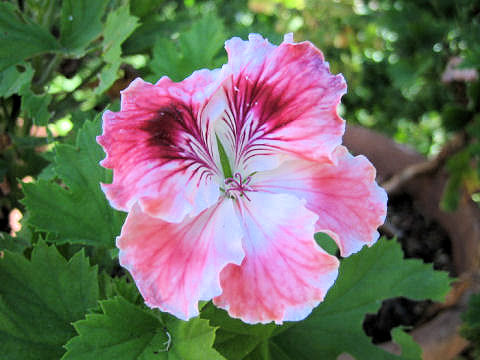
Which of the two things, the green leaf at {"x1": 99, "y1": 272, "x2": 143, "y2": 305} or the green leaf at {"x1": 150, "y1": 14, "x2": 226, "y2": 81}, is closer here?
the green leaf at {"x1": 99, "y1": 272, "x2": 143, "y2": 305}

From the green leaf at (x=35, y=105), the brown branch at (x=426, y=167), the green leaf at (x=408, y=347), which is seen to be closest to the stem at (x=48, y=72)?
the green leaf at (x=35, y=105)

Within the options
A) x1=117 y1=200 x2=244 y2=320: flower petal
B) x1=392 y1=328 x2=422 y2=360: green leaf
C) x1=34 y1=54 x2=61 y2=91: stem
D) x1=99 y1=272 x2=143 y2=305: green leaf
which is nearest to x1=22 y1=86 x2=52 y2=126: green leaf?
x1=34 y1=54 x2=61 y2=91: stem

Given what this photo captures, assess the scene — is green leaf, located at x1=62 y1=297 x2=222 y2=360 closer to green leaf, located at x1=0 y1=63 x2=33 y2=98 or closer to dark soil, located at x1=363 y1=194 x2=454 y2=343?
green leaf, located at x1=0 y1=63 x2=33 y2=98

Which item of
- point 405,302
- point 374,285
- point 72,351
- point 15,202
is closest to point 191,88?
point 72,351

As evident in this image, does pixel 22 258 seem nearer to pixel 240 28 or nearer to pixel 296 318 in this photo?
pixel 296 318

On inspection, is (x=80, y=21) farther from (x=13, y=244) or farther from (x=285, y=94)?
(x=285, y=94)

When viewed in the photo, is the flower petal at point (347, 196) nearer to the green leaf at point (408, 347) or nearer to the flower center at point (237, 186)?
the flower center at point (237, 186)
